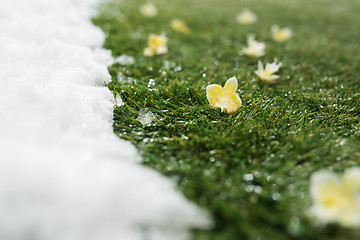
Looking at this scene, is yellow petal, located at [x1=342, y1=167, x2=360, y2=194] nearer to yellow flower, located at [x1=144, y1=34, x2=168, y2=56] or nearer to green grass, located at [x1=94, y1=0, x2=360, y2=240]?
green grass, located at [x1=94, y1=0, x2=360, y2=240]

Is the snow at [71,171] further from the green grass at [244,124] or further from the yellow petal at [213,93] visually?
the yellow petal at [213,93]

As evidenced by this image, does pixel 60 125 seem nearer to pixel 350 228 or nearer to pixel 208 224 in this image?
pixel 208 224

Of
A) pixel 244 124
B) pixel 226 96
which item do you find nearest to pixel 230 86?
pixel 226 96

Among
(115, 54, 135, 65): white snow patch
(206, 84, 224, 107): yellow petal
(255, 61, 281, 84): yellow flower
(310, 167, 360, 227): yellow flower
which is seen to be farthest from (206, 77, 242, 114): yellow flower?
(115, 54, 135, 65): white snow patch

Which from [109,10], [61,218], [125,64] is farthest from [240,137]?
[109,10]

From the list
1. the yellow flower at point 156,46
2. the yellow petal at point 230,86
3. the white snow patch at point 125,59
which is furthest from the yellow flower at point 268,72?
the white snow patch at point 125,59
